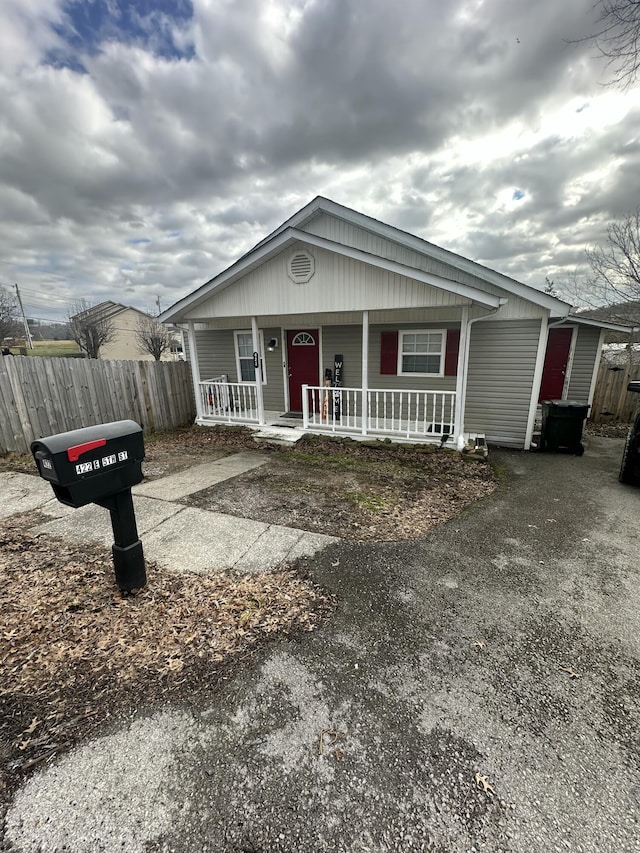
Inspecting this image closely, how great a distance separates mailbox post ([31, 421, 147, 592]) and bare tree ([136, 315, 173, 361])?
90.1 feet

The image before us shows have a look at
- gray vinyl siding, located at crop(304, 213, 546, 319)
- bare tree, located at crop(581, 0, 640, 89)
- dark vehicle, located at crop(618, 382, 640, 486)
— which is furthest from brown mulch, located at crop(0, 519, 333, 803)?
bare tree, located at crop(581, 0, 640, 89)

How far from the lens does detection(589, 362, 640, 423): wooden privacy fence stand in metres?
9.80

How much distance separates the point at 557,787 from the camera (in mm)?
1562

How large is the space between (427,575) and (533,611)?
816 millimetres

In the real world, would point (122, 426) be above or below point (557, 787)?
above

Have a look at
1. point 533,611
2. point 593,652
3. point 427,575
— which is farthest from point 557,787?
point 427,575

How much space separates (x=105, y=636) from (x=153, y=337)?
29.9 metres

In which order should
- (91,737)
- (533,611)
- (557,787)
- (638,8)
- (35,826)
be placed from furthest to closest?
(638,8) → (533,611) → (91,737) → (557,787) → (35,826)

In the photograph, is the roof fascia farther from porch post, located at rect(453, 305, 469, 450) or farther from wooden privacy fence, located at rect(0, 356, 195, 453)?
wooden privacy fence, located at rect(0, 356, 195, 453)

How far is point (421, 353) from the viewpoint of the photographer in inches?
321

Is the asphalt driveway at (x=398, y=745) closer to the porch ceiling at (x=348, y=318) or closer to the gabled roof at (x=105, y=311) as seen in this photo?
the porch ceiling at (x=348, y=318)

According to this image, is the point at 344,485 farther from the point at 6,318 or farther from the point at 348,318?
the point at 6,318

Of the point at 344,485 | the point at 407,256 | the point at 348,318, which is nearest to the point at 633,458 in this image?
the point at 344,485

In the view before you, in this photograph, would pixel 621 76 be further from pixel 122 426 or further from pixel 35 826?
pixel 35 826
